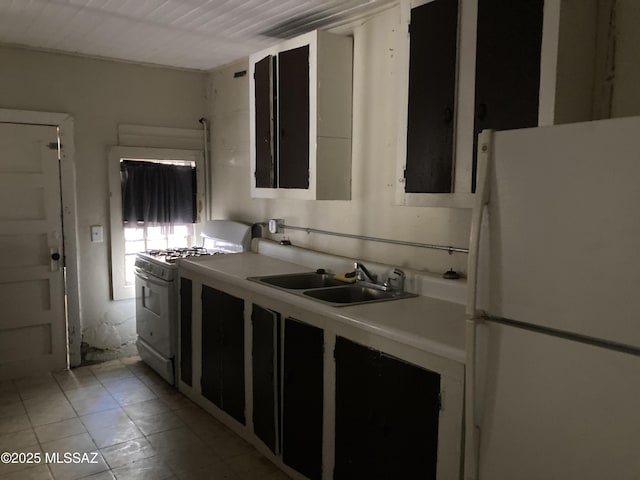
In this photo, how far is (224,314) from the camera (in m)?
3.21

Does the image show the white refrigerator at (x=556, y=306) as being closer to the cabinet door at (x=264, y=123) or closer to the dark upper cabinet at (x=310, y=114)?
the dark upper cabinet at (x=310, y=114)

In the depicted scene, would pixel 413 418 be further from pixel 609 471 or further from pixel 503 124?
pixel 503 124

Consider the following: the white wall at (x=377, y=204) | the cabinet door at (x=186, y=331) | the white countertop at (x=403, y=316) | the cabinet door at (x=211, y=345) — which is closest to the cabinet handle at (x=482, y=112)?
the white wall at (x=377, y=204)

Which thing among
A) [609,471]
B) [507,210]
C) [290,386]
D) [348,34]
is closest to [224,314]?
[290,386]

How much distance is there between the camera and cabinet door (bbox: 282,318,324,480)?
244 cm

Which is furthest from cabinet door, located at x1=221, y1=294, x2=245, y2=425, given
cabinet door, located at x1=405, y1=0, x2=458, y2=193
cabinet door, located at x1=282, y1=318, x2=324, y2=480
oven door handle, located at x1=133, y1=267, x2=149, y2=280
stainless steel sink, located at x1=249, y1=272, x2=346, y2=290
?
cabinet door, located at x1=405, y1=0, x2=458, y2=193

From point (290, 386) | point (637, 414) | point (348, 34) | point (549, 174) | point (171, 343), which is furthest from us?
point (171, 343)

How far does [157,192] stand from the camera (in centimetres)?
460

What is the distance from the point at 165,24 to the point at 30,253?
83.6 inches

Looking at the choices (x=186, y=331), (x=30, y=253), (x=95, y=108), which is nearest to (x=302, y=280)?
(x=186, y=331)

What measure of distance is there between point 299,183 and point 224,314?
96 centimetres

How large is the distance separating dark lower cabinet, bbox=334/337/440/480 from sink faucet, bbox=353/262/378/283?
696mm

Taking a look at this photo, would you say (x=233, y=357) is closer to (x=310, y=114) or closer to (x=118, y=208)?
(x=310, y=114)

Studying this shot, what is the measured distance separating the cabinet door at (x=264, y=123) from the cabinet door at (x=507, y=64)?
5.50 ft
